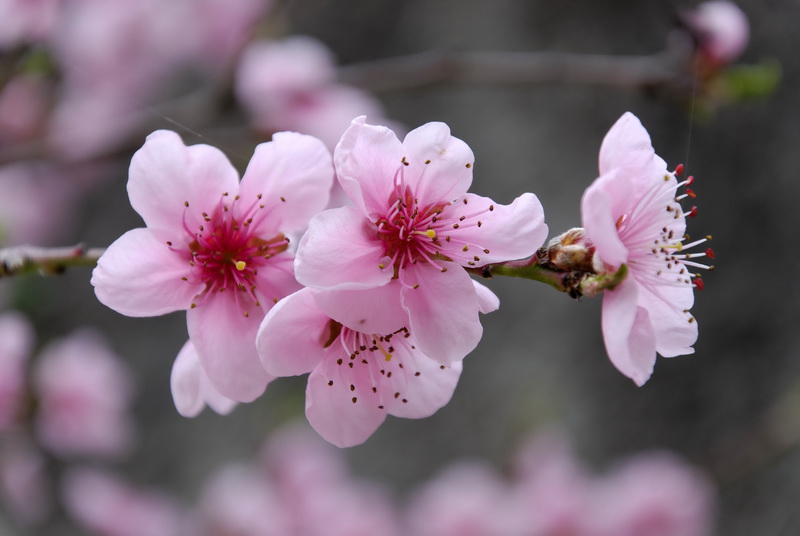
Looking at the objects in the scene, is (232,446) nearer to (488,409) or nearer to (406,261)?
(488,409)

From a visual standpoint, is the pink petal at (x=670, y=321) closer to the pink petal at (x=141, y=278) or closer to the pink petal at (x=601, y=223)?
the pink petal at (x=601, y=223)

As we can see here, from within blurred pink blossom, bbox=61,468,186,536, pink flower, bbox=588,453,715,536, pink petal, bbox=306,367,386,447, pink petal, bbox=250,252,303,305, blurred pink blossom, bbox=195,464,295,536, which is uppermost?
pink petal, bbox=250,252,303,305

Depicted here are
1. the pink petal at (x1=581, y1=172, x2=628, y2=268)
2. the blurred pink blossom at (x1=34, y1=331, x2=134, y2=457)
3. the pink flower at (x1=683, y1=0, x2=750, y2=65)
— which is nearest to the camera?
the pink petal at (x1=581, y1=172, x2=628, y2=268)

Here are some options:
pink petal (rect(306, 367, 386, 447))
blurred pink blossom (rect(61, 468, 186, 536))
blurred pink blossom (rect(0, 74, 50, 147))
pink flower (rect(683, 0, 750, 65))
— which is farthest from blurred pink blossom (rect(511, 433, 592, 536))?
blurred pink blossom (rect(0, 74, 50, 147))

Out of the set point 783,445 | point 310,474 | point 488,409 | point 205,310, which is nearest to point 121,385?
point 310,474

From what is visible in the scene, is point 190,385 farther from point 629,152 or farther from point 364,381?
point 629,152

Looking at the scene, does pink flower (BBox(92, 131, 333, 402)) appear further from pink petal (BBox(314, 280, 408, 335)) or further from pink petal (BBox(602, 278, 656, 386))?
pink petal (BBox(602, 278, 656, 386))

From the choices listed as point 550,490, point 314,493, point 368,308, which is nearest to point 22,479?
point 314,493
